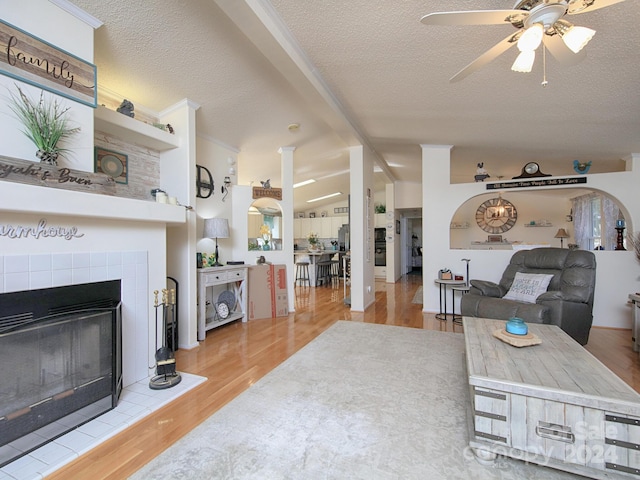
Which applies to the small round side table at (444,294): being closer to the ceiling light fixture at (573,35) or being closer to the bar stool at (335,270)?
the ceiling light fixture at (573,35)

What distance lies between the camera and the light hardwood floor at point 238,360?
5.06 feet

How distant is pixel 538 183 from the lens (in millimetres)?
4020

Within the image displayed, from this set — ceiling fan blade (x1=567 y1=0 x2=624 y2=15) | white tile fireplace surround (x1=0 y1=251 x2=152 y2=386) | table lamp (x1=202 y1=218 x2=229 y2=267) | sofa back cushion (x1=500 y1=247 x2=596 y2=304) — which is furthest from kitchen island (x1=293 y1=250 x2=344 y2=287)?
ceiling fan blade (x1=567 y1=0 x2=624 y2=15)

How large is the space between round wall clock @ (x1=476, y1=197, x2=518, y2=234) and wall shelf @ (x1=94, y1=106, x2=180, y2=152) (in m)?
7.49

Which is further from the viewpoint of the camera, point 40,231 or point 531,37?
point 40,231

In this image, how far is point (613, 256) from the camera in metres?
3.79

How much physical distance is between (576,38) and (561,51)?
0.68 ft

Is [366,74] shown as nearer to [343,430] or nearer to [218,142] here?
[218,142]

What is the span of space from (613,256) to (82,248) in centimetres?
Answer: 582

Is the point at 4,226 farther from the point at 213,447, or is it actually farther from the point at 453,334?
the point at 453,334

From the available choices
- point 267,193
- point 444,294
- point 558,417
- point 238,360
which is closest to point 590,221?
point 444,294

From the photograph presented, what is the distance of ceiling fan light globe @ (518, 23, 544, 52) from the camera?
4.88 feet

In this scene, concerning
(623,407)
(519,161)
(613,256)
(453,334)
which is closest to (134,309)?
(623,407)

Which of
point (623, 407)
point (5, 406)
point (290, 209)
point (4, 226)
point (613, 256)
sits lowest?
point (5, 406)
